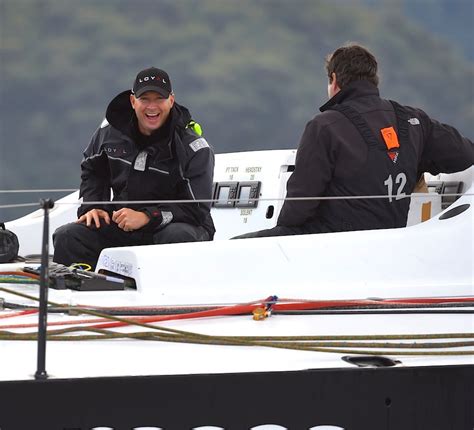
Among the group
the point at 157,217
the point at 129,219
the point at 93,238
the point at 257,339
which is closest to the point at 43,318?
the point at 257,339

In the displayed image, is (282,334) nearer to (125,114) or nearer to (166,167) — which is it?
(166,167)

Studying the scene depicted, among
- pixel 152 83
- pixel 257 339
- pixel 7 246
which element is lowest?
pixel 257 339

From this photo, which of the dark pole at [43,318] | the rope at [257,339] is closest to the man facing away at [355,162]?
the rope at [257,339]

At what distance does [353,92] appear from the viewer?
360 cm

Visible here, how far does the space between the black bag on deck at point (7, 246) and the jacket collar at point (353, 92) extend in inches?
48.5

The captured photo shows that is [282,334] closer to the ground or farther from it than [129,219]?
closer to the ground

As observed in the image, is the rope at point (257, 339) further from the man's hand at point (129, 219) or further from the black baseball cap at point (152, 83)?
the black baseball cap at point (152, 83)

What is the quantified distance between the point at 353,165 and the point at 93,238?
102cm

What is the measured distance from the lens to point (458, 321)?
291 centimetres

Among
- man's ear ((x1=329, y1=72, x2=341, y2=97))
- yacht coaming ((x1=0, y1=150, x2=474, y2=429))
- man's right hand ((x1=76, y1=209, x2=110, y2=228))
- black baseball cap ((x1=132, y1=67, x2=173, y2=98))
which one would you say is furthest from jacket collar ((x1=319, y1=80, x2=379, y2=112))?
man's right hand ((x1=76, y1=209, x2=110, y2=228))

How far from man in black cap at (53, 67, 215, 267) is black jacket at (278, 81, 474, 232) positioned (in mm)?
413

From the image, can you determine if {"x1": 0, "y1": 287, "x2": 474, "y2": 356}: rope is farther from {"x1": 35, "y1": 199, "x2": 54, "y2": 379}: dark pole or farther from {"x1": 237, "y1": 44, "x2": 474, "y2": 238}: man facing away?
{"x1": 237, "y1": 44, "x2": 474, "y2": 238}: man facing away

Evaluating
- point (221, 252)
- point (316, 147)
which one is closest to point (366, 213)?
point (316, 147)

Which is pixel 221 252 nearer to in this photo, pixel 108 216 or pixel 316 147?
pixel 316 147
